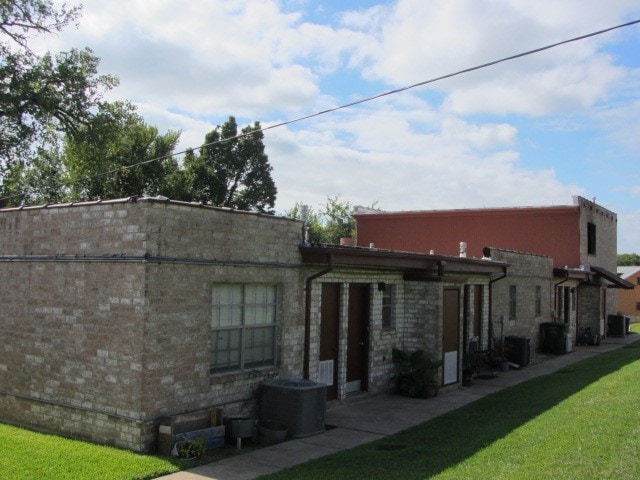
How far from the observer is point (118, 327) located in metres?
8.97

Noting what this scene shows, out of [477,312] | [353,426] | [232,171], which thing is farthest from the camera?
[232,171]

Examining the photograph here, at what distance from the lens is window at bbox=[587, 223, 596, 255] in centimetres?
2942

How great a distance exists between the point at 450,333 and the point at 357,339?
3.09 meters

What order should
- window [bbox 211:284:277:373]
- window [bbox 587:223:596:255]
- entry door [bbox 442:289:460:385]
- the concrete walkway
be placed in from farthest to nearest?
window [bbox 587:223:596:255], entry door [bbox 442:289:460:385], window [bbox 211:284:277:373], the concrete walkway

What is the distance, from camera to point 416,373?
13.8 m

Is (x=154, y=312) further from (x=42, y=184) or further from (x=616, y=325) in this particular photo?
(x=42, y=184)

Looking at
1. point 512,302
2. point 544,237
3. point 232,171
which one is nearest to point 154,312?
point 512,302

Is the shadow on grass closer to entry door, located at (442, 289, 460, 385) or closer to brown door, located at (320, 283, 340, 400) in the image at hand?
entry door, located at (442, 289, 460, 385)

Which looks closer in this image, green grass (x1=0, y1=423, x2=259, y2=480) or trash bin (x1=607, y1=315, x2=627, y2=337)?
green grass (x1=0, y1=423, x2=259, y2=480)

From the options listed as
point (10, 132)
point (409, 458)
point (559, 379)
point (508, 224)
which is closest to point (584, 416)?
point (409, 458)

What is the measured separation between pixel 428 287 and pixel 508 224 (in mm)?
15714

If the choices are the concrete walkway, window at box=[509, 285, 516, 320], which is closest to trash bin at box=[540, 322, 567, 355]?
window at box=[509, 285, 516, 320]

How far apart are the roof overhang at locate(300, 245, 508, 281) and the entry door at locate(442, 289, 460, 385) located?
637 mm

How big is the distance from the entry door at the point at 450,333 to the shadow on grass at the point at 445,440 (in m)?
1.36
